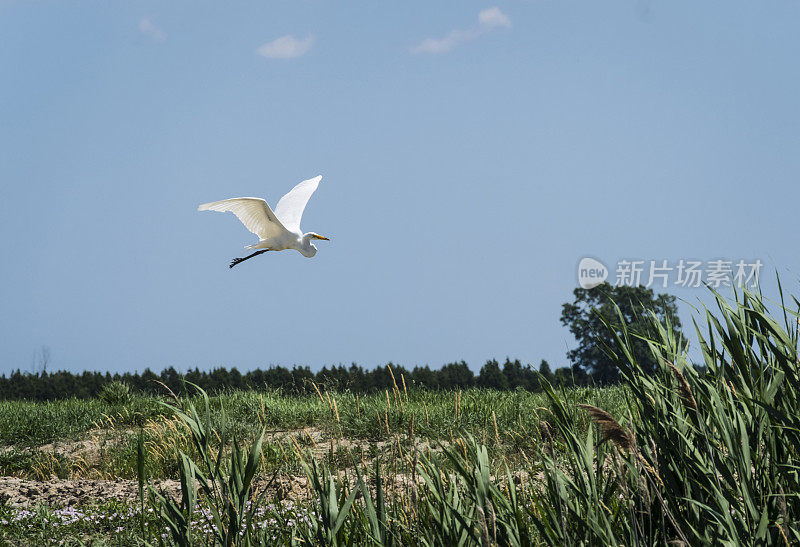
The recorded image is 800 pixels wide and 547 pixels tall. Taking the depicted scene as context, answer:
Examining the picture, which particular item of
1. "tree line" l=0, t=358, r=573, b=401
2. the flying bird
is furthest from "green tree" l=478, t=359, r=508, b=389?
the flying bird

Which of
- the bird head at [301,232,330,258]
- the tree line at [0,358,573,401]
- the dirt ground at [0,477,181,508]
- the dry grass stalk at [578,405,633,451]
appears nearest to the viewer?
the dry grass stalk at [578,405,633,451]

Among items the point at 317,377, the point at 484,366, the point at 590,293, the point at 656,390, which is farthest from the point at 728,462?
the point at 590,293

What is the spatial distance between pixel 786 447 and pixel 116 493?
4.98 m

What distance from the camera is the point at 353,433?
272 inches

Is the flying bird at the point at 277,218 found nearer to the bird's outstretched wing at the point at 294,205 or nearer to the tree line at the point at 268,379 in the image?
the bird's outstretched wing at the point at 294,205

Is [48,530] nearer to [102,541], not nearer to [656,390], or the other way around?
[102,541]

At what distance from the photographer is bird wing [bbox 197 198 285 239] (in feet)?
21.9

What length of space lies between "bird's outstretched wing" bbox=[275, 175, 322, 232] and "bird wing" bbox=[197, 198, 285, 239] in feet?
1.09

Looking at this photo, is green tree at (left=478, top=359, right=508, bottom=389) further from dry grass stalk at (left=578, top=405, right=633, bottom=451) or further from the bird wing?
dry grass stalk at (left=578, top=405, right=633, bottom=451)

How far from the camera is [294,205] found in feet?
29.6

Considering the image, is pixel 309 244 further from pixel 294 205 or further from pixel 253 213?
pixel 253 213

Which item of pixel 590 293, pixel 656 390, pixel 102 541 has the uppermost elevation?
pixel 590 293

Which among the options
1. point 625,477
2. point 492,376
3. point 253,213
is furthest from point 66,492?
point 492,376

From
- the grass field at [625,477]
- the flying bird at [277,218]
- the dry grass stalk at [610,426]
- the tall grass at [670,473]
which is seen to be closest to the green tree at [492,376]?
the flying bird at [277,218]
